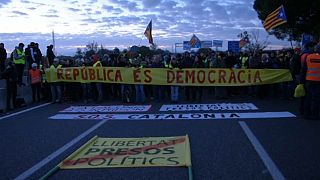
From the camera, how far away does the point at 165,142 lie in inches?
384

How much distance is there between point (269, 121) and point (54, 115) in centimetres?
703

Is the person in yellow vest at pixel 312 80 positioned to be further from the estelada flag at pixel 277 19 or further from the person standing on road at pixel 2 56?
the person standing on road at pixel 2 56

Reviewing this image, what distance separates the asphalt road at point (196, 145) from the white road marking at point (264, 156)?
2 cm

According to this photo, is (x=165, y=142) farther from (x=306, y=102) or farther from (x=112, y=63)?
(x=112, y=63)

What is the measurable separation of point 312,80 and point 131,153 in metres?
6.41

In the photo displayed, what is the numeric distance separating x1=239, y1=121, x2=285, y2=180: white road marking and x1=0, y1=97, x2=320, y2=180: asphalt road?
16 mm

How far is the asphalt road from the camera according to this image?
7.49m

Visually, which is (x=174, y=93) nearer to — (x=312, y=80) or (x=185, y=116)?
(x=185, y=116)

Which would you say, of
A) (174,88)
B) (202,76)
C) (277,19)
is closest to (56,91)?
(174,88)

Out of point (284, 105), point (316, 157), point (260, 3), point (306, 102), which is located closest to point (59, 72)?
point (284, 105)

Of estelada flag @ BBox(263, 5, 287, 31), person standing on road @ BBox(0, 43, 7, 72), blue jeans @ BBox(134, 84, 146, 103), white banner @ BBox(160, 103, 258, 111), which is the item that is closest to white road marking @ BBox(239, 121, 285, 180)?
white banner @ BBox(160, 103, 258, 111)

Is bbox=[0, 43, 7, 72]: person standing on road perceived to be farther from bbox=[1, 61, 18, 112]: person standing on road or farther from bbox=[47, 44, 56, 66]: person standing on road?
bbox=[1, 61, 18, 112]: person standing on road

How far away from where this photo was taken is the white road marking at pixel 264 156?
23.9 ft

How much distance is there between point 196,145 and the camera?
972cm
